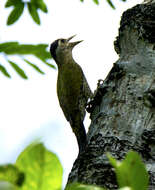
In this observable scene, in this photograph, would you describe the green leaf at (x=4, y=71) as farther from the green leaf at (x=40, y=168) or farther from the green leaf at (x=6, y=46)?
the green leaf at (x=40, y=168)

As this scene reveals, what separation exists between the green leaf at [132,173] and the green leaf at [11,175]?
0.16m

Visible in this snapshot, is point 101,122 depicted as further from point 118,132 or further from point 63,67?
point 63,67

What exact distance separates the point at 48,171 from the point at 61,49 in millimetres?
5763

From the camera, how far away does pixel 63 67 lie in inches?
225

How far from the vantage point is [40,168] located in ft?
2.22

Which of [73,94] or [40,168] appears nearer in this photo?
[40,168]

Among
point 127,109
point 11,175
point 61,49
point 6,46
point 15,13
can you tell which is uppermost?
point 61,49

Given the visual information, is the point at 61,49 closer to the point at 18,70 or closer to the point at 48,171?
the point at 18,70

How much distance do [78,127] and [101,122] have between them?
7.09 ft

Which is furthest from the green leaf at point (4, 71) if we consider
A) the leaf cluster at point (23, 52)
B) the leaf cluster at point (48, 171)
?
the leaf cluster at point (48, 171)

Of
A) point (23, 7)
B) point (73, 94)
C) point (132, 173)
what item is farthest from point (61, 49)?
point (132, 173)

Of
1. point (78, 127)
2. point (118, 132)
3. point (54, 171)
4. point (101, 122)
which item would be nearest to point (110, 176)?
point (118, 132)

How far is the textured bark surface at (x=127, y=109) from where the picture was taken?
2.12 metres

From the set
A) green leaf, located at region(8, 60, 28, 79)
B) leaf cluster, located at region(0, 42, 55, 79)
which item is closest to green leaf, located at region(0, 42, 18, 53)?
leaf cluster, located at region(0, 42, 55, 79)
